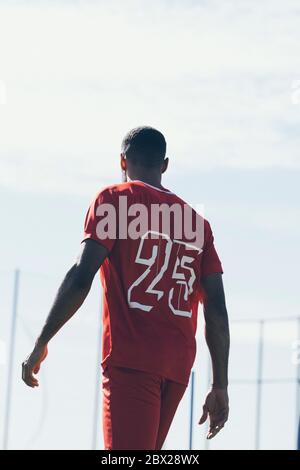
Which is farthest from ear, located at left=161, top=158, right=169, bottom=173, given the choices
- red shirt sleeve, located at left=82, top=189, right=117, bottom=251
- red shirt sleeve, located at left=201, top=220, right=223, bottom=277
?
red shirt sleeve, located at left=82, top=189, right=117, bottom=251

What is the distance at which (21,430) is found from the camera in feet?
56.7

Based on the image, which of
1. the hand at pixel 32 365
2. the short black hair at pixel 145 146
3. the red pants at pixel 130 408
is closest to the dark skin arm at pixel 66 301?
the hand at pixel 32 365

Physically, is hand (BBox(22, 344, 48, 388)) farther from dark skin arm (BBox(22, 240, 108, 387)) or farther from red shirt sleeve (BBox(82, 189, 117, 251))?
red shirt sleeve (BBox(82, 189, 117, 251))

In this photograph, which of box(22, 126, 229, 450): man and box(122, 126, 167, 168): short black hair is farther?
box(122, 126, 167, 168): short black hair

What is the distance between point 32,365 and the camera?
5.02 metres

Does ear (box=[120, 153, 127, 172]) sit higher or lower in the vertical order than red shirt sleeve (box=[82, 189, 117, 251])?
higher

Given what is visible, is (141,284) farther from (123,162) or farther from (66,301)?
(123,162)

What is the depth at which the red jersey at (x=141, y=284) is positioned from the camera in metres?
5.15

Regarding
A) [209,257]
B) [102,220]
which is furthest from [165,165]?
[102,220]

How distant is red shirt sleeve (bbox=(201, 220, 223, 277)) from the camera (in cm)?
550

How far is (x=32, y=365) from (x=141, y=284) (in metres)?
0.57
